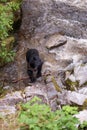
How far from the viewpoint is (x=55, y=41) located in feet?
34.2

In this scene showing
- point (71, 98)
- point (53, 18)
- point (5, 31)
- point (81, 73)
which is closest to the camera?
point (71, 98)

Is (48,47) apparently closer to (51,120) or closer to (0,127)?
(0,127)

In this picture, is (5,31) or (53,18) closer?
(5,31)

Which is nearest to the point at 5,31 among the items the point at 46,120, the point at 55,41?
the point at 55,41

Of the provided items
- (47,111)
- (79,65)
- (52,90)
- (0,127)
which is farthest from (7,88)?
(47,111)

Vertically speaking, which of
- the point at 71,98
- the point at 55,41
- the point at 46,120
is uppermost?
the point at 46,120

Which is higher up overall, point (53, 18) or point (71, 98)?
point (71, 98)

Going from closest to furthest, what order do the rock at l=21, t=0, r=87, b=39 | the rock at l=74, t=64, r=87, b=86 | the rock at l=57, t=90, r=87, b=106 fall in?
1. the rock at l=57, t=90, r=87, b=106
2. the rock at l=74, t=64, r=87, b=86
3. the rock at l=21, t=0, r=87, b=39

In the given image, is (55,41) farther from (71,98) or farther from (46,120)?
(46,120)

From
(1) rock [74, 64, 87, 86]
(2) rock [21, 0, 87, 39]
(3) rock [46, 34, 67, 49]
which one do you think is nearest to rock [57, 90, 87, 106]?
(1) rock [74, 64, 87, 86]

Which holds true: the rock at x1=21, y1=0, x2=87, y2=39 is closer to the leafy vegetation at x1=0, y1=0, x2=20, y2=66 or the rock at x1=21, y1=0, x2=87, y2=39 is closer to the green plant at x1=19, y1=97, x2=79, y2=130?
the leafy vegetation at x1=0, y1=0, x2=20, y2=66

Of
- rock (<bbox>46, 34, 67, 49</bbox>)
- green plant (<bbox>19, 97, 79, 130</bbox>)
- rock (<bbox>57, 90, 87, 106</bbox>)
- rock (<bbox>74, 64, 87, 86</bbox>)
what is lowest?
rock (<bbox>46, 34, 67, 49</bbox>)

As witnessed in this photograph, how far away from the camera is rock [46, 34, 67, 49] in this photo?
33.8 ft

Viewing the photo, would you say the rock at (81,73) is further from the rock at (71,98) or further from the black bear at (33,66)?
the black bear at (33,66)
